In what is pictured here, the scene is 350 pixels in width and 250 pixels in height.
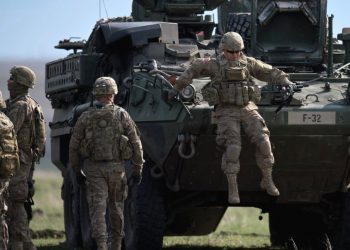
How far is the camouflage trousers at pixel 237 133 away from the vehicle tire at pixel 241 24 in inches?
116

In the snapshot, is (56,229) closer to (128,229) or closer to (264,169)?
(128,229)

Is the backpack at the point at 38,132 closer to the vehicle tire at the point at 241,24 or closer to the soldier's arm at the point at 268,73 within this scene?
the soldier's arm at the point at 268,73

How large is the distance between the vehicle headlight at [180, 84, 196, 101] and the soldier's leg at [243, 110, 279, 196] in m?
0.68

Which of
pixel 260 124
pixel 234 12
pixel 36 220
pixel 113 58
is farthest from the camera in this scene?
pixel 36 220

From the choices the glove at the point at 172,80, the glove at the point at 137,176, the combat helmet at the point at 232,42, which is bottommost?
the glove at the point at 137,176

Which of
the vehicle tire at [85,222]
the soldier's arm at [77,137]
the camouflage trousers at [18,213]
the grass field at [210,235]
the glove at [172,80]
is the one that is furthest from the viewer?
the grass field at [210,235]

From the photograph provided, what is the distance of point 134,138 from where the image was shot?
16406 millimetres

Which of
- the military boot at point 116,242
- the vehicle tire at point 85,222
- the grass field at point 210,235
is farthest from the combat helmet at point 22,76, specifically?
the grass field at point 210,235

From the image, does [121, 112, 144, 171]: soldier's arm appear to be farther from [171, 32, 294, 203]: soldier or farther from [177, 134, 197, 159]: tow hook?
[171, 32, 294, 203]: soldier

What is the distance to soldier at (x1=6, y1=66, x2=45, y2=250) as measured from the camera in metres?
16.8

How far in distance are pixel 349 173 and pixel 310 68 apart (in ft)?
7.05

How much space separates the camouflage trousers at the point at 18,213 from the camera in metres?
16.7

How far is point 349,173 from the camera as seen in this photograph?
17.6m

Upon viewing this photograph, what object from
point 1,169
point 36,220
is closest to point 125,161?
point 1,169
